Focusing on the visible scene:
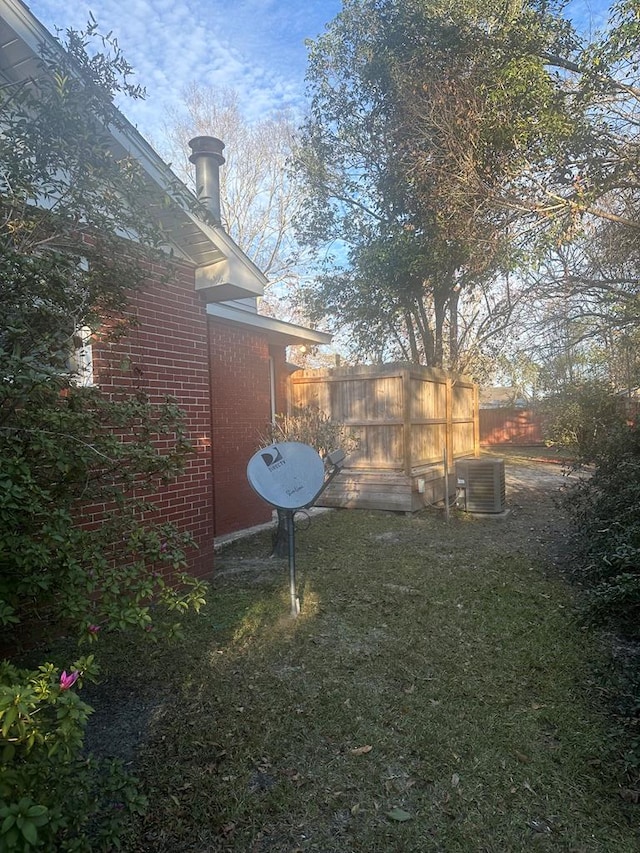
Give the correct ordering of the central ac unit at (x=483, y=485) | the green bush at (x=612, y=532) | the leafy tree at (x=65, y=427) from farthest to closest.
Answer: the central ac unit at (x=483, y=485), the green bush at (x=612, y=532), the leafy tree at (x=65, y=427)

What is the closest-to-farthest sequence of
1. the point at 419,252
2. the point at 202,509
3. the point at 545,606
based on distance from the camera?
the point at 545,606
the point at 202,509
the point at 419,252

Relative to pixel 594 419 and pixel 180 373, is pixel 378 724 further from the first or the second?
pixel 594 419

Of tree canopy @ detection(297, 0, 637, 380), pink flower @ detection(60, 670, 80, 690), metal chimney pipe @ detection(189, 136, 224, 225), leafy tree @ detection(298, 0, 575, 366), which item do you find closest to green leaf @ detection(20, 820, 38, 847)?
pink flower @ detection(60, 670, 80, 690)

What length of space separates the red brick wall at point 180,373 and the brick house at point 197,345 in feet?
0.03

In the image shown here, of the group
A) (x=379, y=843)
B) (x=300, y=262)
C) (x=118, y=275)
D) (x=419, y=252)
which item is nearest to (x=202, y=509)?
(x=118, y=275)

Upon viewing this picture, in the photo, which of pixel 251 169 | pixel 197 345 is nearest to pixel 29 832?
pixel 197 345

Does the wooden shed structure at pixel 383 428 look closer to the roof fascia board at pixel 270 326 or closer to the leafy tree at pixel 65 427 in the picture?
the roof fascia board at pixel 270 326

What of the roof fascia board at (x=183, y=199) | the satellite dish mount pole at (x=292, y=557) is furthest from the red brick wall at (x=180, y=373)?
the satellite dish mount pole at (x=292, y=557)

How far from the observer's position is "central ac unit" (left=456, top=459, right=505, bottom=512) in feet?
26.9

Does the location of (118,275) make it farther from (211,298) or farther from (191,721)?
(211,298)

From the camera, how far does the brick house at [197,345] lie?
3.40m

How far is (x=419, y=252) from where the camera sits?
9289 mm

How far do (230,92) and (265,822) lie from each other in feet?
76.8

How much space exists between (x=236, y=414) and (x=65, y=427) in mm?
5634
